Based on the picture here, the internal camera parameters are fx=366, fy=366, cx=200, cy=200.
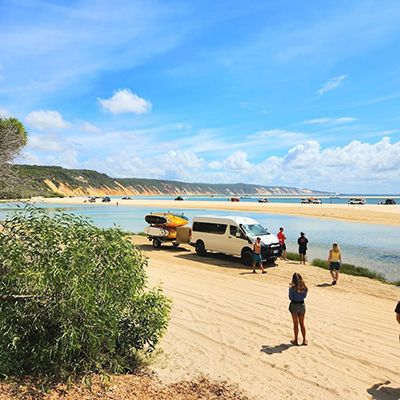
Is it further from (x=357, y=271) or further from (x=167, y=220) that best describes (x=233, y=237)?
(x=357, y=271)

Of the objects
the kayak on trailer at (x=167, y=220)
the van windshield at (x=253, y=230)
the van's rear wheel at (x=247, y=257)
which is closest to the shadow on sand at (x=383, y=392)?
the van's rear wheel at (x=247, y=257)

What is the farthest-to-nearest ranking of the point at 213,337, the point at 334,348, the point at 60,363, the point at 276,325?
1. the point at 276,325
2. the point at 213,337
3. the point at 334,348
4. the point at 60,363

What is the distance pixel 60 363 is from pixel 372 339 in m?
7.00

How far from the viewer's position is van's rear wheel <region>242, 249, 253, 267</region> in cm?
1883

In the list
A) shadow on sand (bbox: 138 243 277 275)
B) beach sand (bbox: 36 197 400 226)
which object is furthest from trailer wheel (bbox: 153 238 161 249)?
beach sand (bbox: 36 197 400 226)

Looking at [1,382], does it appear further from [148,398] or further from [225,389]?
[225,389]

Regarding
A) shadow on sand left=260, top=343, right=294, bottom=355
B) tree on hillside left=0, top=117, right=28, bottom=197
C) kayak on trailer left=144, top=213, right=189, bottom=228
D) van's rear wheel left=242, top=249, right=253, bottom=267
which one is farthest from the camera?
kayak on trailer left=144, top=213, right=189, bottom=228

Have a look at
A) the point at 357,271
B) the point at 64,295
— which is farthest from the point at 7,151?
the point at 357,271

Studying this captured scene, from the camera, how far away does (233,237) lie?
65.4 ft

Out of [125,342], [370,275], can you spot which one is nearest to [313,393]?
[125,342]

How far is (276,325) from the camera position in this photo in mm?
9680

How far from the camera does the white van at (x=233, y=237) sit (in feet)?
61.9

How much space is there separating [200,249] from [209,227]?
1519 mm

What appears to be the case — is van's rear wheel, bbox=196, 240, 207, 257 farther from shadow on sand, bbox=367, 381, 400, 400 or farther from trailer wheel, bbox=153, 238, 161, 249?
shadow on sand, bbox=367, 381, 400, 400
